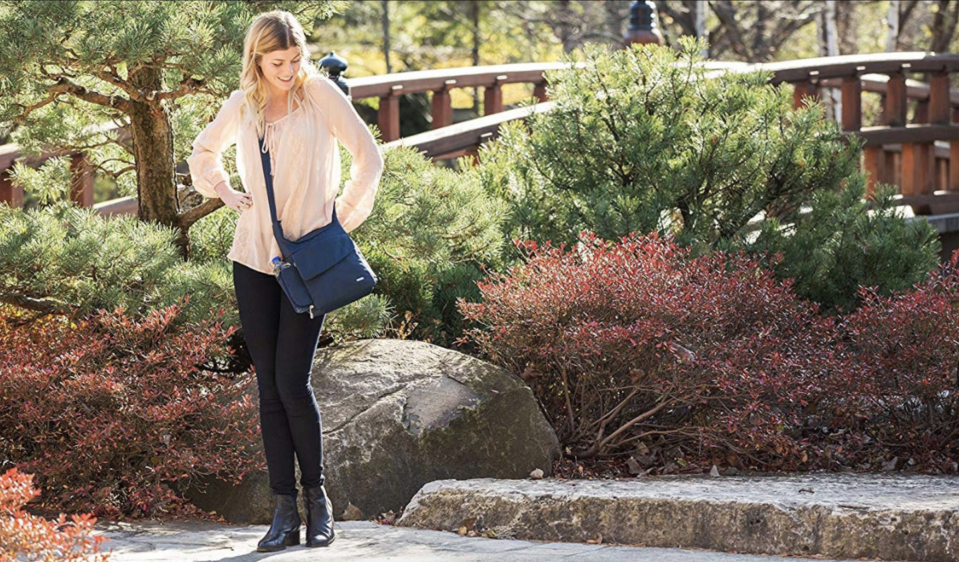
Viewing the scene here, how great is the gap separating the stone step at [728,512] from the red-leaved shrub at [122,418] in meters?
0.78

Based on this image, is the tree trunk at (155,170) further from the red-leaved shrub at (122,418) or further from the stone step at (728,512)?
the stone step at (728,512)

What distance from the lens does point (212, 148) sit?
3.94 metres

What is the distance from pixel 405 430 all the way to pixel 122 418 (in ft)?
3.33

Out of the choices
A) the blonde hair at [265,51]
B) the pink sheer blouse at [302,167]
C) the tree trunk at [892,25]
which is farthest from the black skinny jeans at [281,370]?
the tree trunk at [892,25]

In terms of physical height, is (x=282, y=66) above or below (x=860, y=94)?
below

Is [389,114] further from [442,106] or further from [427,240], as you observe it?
[427,240]

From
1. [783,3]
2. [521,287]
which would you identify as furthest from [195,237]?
[783,3]

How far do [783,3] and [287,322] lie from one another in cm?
1691

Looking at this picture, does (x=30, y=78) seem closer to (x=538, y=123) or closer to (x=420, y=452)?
(x=420, y=452)

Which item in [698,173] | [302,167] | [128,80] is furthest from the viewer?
[698,173]

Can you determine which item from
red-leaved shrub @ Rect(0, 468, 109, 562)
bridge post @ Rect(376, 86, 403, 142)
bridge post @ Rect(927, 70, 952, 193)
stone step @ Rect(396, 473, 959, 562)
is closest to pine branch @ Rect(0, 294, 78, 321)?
stone step @ Rect(396, 473, 959, 562)

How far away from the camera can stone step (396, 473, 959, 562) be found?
11.8ft

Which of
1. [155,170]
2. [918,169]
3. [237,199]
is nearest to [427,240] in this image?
[155,170]

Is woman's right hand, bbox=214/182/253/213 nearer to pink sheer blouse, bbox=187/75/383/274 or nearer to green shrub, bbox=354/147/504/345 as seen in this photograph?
pink sheer blouse, bbox=187/75/383/274
